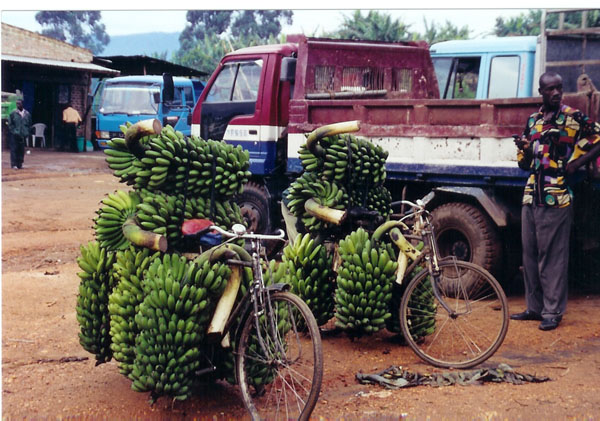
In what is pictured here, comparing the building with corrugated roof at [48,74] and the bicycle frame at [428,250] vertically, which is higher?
the building with corrugated roof at [48,74]

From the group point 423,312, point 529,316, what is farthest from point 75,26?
point 529,316

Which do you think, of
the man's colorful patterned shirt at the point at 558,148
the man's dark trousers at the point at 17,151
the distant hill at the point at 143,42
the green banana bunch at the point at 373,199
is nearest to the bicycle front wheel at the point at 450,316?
the green banana bunch at the point at 373,199

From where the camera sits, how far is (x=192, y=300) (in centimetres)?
369

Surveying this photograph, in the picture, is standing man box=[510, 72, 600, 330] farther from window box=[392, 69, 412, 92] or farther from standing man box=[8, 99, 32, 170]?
standing man box=[8, 99, 32, 170]

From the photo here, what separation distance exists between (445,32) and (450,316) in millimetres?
4055

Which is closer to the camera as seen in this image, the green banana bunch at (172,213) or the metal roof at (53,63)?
the green banana bunch at (172,213)

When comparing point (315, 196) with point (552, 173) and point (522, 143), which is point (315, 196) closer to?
point (522, 143)

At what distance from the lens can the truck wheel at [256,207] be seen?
8.02 m

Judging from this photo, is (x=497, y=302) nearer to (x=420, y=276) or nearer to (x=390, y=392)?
(x=420, y=276)

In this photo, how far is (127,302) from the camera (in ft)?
12.4

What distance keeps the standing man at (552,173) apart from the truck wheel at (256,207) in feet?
10.3

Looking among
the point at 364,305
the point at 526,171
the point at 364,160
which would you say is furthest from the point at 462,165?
the point at 364,305

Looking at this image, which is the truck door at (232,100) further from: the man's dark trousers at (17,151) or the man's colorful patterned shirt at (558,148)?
the man's dark trousers at (17,151)

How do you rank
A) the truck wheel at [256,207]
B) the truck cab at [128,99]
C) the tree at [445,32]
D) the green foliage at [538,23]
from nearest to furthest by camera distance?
the tree at [445,32] < the truck wheel at [256,207] < the green foliage at [538,23] < the truck cab at [128,99]
